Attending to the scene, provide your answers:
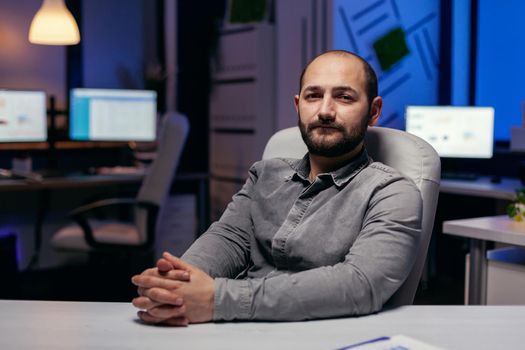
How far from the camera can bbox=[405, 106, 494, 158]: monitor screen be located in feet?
13.8

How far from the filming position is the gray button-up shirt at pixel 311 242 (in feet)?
4.12

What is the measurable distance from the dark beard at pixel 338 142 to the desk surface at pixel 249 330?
427mm

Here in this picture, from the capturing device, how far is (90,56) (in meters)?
4.88

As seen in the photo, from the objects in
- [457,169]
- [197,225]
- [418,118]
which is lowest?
[197,225]

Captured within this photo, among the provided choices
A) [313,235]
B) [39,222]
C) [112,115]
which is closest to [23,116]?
[112,115]

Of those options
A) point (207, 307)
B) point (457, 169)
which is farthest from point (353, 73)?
point (457, 169)

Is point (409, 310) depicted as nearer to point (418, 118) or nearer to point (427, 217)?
point (427, 217)

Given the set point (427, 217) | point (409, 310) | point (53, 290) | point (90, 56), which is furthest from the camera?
point (90, 56)

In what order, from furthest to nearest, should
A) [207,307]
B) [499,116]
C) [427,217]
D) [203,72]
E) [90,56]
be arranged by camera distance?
[203,72]
[90,56]
[499,116]
[427,217]
[207,307]

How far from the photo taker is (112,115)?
4.47m

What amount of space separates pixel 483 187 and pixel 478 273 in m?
1.32

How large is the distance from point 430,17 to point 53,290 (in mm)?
3114

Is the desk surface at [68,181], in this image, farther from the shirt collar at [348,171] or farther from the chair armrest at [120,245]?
the shirt collar at [348,171]

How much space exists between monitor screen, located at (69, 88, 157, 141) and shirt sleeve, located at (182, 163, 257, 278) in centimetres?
285
